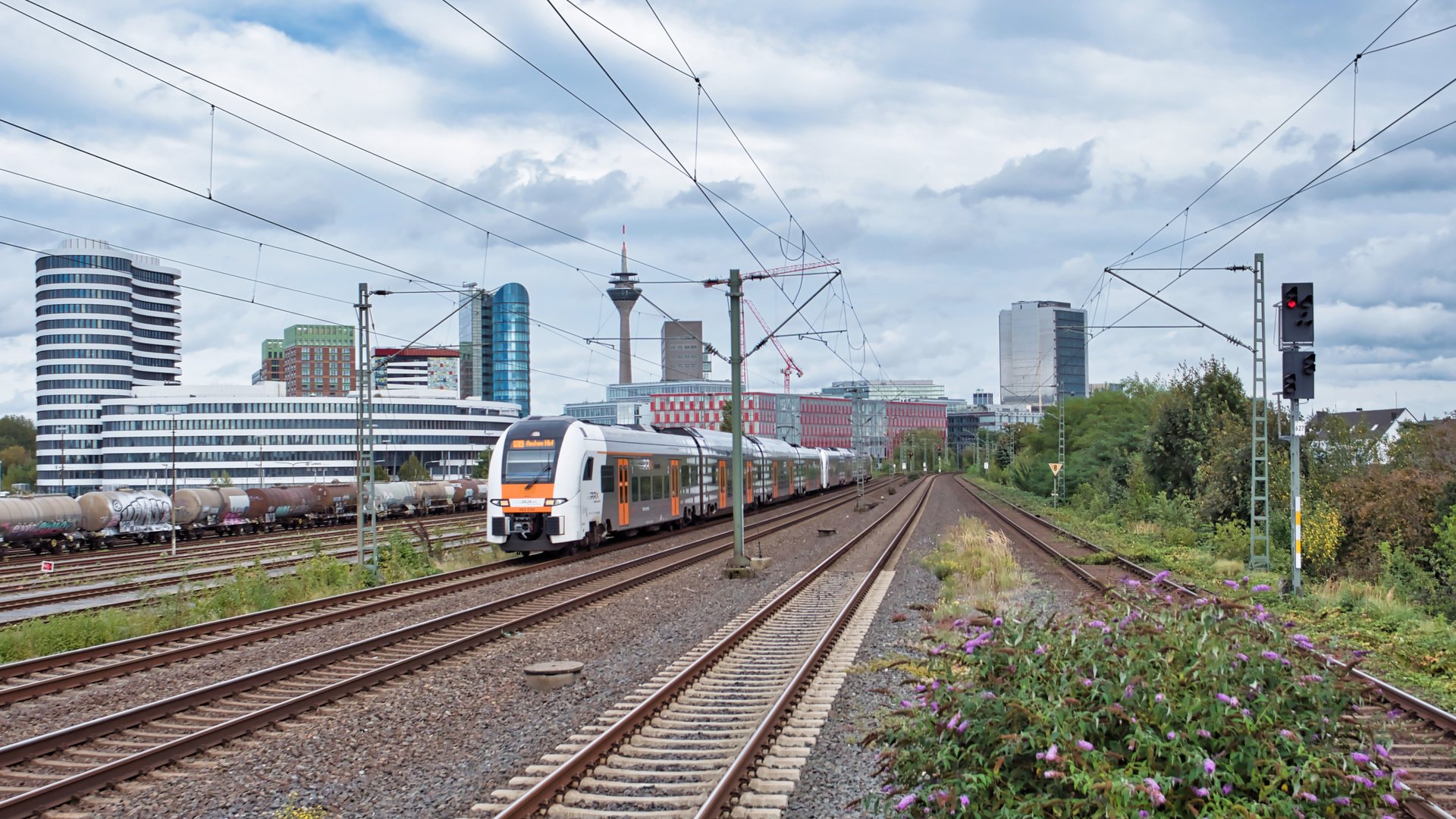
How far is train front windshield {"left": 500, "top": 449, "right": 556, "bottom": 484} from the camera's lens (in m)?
24.2

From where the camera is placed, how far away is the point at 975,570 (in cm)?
1953

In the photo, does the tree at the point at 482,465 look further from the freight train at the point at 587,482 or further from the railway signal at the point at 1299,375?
the railway signal at the point at 1299,375

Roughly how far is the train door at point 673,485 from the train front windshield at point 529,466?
9099mm

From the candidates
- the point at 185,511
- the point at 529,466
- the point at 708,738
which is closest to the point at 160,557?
the point at 185,511

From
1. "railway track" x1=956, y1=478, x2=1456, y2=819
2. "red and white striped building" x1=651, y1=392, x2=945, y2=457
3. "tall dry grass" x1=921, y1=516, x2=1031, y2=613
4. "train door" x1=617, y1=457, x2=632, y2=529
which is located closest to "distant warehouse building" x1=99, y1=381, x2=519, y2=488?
"red and white striped building" x1=651, y1=392, x2=945, y2=457

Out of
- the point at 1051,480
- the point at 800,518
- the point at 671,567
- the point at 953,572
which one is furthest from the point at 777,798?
the point at 1051,480

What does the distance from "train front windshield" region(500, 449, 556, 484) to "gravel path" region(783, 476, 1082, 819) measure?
861cm

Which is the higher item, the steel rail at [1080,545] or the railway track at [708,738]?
the railway track at [708,738]

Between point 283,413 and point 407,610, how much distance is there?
12385cm

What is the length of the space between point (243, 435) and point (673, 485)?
111 meters

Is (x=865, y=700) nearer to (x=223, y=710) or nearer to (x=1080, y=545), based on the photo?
(x=223, y=710)

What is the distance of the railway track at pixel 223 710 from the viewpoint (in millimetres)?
7738

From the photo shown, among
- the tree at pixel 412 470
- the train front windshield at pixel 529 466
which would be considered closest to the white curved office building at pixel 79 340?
the tree at pixel 412 470

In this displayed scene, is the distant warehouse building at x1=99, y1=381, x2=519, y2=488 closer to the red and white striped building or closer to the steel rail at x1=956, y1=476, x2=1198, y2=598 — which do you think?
the red and white striped building
